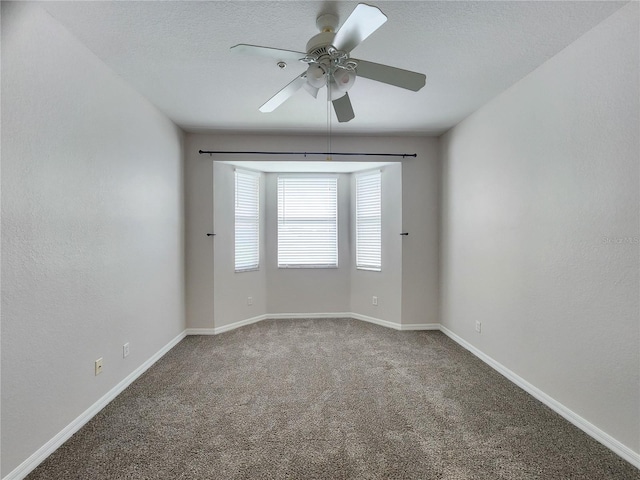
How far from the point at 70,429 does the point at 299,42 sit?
288 centimetres

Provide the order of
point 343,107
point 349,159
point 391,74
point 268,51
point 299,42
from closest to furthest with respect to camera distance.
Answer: point 268,51 < point 391,74 < point 299,42 < point 343,107 < point 349,159

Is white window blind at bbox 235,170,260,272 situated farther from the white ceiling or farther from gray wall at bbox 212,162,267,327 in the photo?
the white ceiling

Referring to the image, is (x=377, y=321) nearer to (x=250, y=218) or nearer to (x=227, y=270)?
(x=227, y=270)

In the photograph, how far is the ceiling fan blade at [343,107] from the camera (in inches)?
77.5

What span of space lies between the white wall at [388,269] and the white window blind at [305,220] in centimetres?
65

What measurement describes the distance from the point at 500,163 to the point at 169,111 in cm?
330

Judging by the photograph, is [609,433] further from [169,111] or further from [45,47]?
[169,111]

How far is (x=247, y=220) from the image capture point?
4125 millimetres

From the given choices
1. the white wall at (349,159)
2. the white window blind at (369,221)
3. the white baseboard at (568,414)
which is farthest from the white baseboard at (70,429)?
the white baseboard at (568,414)

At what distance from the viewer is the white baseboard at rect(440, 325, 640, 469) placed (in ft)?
5.31

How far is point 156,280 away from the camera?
114 inches

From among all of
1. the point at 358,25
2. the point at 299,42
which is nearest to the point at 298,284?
the point at 299,42

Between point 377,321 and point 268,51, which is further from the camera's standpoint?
point 377,321

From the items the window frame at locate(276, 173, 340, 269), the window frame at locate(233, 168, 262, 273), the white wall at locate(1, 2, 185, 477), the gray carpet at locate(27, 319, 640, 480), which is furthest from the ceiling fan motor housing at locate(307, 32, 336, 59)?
the window frame at locate(276, 173, 340, 269)
